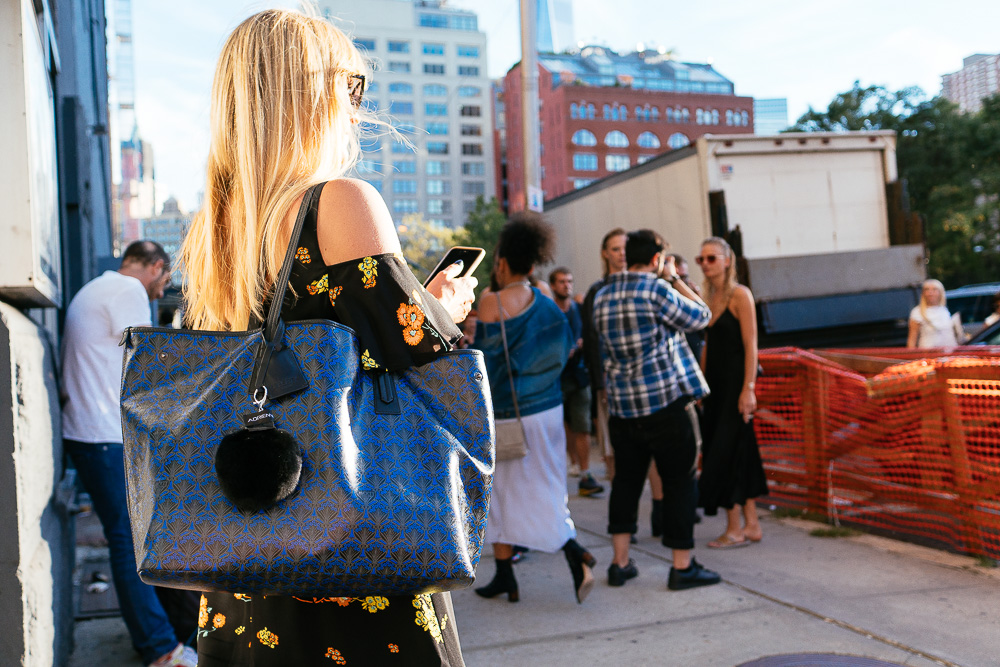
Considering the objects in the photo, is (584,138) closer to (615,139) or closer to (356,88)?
(615,139)

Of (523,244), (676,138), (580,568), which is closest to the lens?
(580,568)

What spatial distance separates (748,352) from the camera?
17.9 ft

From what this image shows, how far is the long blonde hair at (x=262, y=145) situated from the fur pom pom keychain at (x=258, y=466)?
0.33 m

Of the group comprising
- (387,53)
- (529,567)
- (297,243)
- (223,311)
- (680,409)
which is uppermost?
(387,53)

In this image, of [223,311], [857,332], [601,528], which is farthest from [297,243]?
[857,332]

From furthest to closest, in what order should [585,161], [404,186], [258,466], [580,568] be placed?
[404,186]
[585,161]
[580,568]
[258,466]

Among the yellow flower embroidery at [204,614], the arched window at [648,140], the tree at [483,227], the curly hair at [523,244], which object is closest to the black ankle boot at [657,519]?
the curly hair at [523,244]

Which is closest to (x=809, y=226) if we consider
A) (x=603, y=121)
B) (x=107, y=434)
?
(x=107, y=434)

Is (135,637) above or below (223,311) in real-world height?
below

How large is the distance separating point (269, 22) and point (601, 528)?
5117 mm

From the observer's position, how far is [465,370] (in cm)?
149

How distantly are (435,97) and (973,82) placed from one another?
302 ft

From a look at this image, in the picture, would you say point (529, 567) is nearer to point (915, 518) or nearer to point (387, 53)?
point (915, 518)

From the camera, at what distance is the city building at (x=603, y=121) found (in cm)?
8731
